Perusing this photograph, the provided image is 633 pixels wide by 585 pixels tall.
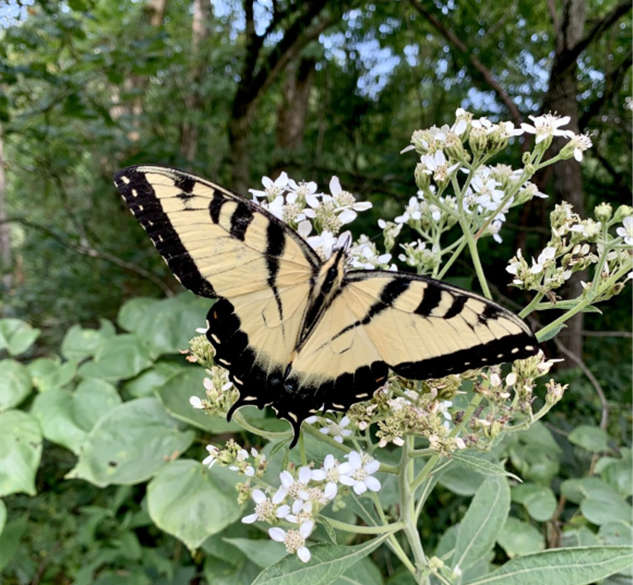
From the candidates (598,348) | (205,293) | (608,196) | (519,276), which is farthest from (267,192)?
(598,348)

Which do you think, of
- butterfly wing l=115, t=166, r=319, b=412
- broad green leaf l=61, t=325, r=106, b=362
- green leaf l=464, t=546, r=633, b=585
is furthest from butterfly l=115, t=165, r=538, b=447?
broad green leaf l=61, t=325, r=106, b=362

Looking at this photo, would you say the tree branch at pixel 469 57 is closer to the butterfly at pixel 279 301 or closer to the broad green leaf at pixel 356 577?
the butterfly at pixel 279 301

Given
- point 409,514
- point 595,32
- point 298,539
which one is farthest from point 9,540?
point 595,32

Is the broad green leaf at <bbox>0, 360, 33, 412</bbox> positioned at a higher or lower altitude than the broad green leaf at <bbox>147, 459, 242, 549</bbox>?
lower

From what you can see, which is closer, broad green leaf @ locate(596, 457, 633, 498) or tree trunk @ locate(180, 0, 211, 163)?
broad green leaf @ locate(596, 457, 633, 498)

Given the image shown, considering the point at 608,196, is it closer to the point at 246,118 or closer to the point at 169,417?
the point at 246,118

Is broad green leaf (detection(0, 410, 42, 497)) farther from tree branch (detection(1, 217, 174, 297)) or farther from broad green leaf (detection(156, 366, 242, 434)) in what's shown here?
tree branch (detection(1, 217, 174, 297))
